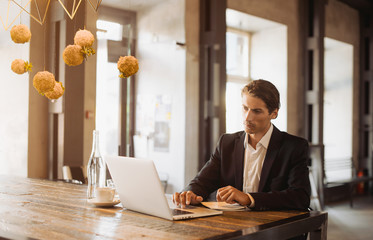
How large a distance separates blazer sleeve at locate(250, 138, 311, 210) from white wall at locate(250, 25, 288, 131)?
5.62 metres

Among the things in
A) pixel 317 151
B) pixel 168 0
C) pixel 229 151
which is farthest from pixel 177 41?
pixel 229 151

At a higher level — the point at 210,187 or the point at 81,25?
the point at 81,25

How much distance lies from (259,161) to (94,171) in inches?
35.1

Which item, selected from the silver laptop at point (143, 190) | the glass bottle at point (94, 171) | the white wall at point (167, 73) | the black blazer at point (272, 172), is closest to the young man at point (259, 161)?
the black blazer at point (272, 172)

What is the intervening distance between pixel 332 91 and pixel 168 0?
4.59m

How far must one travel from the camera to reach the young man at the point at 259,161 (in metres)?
2.34

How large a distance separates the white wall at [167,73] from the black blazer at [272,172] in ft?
11.7

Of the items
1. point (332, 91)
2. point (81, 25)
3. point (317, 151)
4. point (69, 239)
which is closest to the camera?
point (69, 239)

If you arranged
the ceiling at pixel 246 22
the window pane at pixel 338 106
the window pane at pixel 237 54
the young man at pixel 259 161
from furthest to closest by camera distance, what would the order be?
the window pane at pixel 338 106 < the window pane at pixel 237 54 < the ceiling at pixel 246 22 < the young man at pixel 259 161

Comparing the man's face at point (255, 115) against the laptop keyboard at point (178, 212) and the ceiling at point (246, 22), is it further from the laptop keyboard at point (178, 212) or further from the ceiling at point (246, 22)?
the ceiling at point (246, 22)

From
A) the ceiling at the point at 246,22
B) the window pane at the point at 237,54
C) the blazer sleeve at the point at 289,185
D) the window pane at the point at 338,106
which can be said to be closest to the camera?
the blazer sleeve at the point at 289,185

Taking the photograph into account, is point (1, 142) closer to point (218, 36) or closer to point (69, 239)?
point (218, 36)

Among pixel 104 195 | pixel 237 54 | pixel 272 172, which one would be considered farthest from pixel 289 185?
pixel 237 54

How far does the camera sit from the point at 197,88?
6465 millimetres
